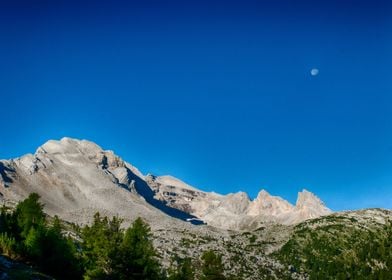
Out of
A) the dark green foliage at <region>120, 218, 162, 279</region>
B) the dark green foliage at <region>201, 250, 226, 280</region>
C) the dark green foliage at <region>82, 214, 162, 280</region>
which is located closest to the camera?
the dark green foliage at <region>82, 214, 162, 280</region>

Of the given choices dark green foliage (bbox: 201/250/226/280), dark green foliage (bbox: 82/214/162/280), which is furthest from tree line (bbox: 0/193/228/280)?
dark green foliage (bbox: 201/250/226/280)

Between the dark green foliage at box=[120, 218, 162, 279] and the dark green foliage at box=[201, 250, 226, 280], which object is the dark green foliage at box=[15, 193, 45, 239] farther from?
the dark green foliage at box=[201, 250, 226, 280]

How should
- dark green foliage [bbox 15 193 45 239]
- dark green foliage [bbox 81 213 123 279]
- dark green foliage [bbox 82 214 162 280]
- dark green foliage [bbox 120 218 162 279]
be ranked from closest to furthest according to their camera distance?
dark green foliage [bbox 81 213 123 279] < dark green foliage [bbox 82 214 162 280] < dark green foliage [bbox 120 218 162 279] < dark green foliage [bbox 15 193 45 239]

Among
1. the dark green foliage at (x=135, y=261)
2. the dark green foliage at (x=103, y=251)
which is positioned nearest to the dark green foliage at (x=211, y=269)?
the dark green foliage at (x=103, y=251)

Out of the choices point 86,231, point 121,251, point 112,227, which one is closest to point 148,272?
point 121,251

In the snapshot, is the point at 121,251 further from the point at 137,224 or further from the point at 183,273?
the point at 183,273

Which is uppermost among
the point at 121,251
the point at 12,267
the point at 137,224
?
the point at 137,224

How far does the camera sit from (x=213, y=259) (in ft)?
307

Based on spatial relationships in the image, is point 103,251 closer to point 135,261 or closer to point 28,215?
point 135,261

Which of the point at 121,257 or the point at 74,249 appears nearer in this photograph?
the point at 121,257

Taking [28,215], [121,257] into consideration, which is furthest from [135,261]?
[28,215]

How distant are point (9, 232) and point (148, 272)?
1647 cm

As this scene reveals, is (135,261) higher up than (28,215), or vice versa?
(28,215)

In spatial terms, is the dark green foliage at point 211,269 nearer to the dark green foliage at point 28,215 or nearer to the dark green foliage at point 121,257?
the dark green foliage at point 121,257
